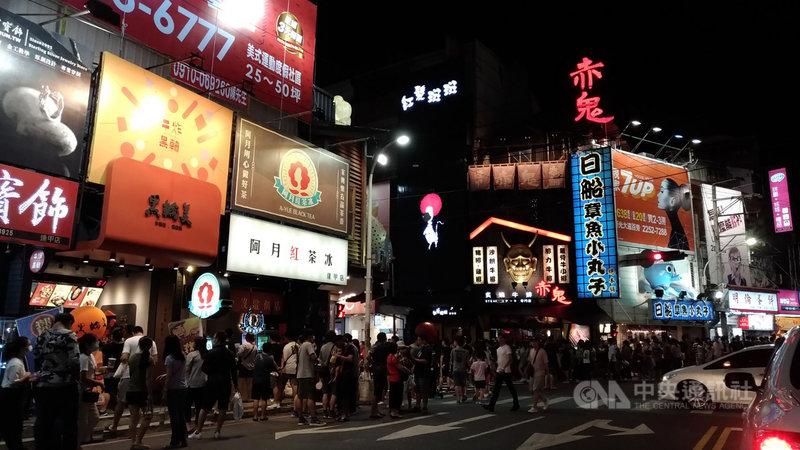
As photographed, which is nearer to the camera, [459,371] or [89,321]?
[89,321]

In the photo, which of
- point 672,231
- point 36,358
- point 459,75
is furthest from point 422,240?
point 36,358

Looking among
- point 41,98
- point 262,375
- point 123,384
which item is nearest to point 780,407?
point 123,384

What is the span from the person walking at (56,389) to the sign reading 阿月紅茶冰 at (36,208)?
18.7 ft

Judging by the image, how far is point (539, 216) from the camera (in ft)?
112

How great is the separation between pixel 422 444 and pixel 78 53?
38.5 feet

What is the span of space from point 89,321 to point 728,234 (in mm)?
38124

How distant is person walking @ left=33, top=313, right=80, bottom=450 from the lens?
24.0 feet

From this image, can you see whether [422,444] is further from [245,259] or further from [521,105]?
[521,105]

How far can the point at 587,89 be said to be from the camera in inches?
1355

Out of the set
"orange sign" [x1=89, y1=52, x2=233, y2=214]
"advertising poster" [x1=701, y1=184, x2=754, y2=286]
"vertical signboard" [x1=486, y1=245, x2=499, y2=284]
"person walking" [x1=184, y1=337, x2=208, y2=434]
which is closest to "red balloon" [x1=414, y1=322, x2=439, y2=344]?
"orange sign" [x1=89, y1=52, x2=233, y2=214]

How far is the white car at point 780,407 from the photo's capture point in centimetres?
380

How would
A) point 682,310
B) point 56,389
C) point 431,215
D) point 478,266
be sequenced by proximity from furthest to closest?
1. point 431,215
2. point 478,266
3. point 682,310
4. point 56,389

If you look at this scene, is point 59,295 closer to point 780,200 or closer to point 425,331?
point 425,331

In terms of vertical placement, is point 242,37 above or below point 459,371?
above
